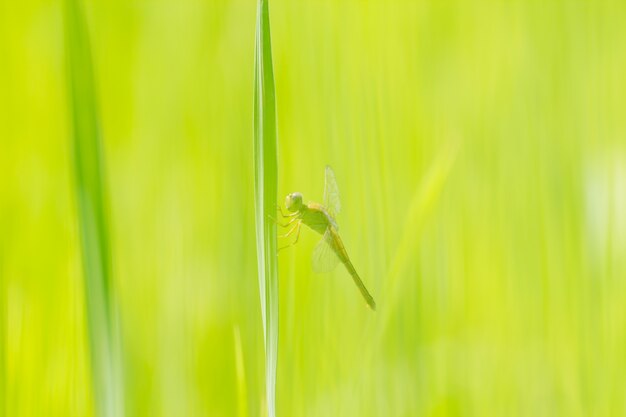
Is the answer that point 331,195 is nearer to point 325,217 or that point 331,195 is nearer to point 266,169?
point 325,217

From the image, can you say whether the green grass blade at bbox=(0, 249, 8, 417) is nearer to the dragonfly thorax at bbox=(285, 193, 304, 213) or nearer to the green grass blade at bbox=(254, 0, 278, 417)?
the green grass blade at bbox=(254, 0, 278, 417)

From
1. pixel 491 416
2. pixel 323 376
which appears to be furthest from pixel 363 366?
pixel 491 416

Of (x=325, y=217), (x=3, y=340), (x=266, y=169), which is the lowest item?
(x=3, y=340)

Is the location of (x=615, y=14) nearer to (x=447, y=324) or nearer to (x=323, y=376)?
(x=447, y=324)

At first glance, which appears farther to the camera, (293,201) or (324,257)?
(293,201)

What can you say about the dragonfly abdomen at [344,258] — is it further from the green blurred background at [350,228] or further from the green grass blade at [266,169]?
the green grass blade at [266,169]

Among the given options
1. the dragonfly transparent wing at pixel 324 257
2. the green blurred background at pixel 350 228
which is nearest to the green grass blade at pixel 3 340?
the green blurred background at pixel 350 228

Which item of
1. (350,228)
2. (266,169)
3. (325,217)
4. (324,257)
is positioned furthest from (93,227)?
(325,217)
